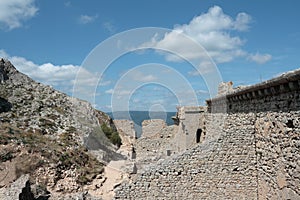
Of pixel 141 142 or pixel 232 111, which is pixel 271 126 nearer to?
pixel 232 111

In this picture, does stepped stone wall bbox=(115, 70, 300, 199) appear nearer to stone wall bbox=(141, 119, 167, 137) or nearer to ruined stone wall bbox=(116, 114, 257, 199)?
ruined stone wall bbox=(116, 114, 257, 199)

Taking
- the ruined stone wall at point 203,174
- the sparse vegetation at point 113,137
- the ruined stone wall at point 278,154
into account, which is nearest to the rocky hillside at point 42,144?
the sparse vegetation at point 113,137

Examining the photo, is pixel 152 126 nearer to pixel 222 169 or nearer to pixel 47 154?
pixel 47 154

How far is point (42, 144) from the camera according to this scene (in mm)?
19547

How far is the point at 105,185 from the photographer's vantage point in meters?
15.5

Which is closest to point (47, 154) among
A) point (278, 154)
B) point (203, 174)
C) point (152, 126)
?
point (152, 126)

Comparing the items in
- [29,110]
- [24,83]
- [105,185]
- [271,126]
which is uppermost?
[24,83]

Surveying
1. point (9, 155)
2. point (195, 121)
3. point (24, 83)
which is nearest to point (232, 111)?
Result: point (195, 121)

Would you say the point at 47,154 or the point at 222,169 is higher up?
the point at 47,154

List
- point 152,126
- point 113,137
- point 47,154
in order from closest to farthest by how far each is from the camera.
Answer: point 47,154 < point 152,126 < point 113,137

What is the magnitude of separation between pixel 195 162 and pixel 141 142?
12.6 meters

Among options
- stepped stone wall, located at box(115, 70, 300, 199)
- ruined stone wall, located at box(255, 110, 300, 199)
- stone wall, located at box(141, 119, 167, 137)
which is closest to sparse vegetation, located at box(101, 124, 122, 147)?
stone wall, located at box(141, 119, 167, 137)

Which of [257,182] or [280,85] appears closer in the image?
[280,85]

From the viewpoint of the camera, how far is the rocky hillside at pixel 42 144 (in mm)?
15259
